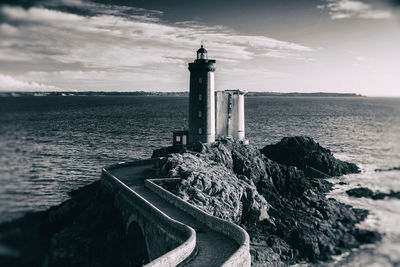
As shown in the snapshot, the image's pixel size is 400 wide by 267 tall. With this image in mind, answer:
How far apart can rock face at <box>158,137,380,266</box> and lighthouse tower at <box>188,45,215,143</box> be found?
2.17 metres

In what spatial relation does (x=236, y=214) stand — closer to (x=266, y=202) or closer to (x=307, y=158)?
(x=266, y=202)

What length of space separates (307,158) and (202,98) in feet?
60.8

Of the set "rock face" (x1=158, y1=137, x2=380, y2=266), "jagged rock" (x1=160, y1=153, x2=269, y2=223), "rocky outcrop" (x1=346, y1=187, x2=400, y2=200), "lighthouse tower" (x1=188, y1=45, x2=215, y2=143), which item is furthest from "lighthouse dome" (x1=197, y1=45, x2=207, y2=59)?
"rocky outcrop" (x1=346, y1=187, x2=400, y2=200)

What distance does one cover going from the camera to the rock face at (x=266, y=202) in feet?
80.7

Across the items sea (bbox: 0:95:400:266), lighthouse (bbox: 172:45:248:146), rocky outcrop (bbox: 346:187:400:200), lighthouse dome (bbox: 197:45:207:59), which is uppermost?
lighthouse dome (bbox: 197:45:207:59)

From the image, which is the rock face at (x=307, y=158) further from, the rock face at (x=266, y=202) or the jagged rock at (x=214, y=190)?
the jagged rock at (x=214, y=190)

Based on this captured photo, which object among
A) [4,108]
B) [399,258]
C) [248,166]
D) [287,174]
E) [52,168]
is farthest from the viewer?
[52,168]

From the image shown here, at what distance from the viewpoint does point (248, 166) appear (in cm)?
3475

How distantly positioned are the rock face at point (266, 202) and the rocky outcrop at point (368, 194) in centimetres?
277

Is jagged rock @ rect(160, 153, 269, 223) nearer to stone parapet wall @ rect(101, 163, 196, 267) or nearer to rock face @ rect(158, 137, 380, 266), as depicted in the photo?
rock face @ rect(158, 137, 380, 266)

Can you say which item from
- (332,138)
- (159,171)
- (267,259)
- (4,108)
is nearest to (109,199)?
(159,171)

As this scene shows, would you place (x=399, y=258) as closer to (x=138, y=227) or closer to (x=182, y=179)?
(x=182, y=179)

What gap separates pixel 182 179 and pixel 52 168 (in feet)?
80.5

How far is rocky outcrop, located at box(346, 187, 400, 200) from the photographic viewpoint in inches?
1451
